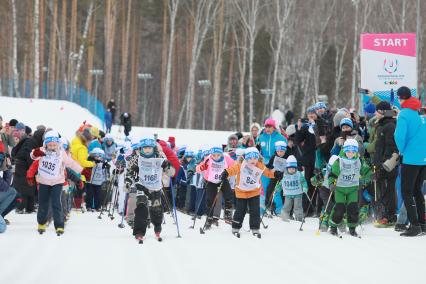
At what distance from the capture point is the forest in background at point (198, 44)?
46281mm

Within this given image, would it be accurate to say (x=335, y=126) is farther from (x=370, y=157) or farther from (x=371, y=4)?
(x=371, y=4)

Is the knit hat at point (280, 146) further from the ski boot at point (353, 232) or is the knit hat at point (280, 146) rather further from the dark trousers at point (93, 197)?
the dark trousers at point (93, 197)

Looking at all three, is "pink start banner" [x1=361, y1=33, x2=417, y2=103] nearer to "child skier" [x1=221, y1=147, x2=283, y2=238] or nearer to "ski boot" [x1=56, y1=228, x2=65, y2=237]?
"child skier" [x1=221, y1=147, x2=283, y2=238]

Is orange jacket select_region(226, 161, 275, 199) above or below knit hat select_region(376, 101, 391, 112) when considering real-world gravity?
below

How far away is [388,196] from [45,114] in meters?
26.8

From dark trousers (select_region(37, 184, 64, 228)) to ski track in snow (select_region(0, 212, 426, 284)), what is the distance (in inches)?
8.9

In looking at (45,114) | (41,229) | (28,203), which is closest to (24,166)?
(28,203)

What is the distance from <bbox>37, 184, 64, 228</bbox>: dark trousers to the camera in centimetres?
1168

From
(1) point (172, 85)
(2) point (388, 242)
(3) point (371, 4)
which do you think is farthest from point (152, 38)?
(2) point (388, 242)

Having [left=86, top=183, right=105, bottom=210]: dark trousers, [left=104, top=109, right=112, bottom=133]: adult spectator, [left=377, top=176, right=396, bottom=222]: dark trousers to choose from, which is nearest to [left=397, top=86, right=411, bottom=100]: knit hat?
[left=377, top=176, right=396, bottom=222]: dark trousers

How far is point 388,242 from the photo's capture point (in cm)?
1062

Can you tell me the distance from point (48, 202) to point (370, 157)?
216 inches

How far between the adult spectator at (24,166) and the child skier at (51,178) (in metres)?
3.17

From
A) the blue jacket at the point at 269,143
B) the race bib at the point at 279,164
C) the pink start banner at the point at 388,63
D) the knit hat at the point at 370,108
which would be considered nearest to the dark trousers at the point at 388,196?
the knit hat at the point at 370,108
